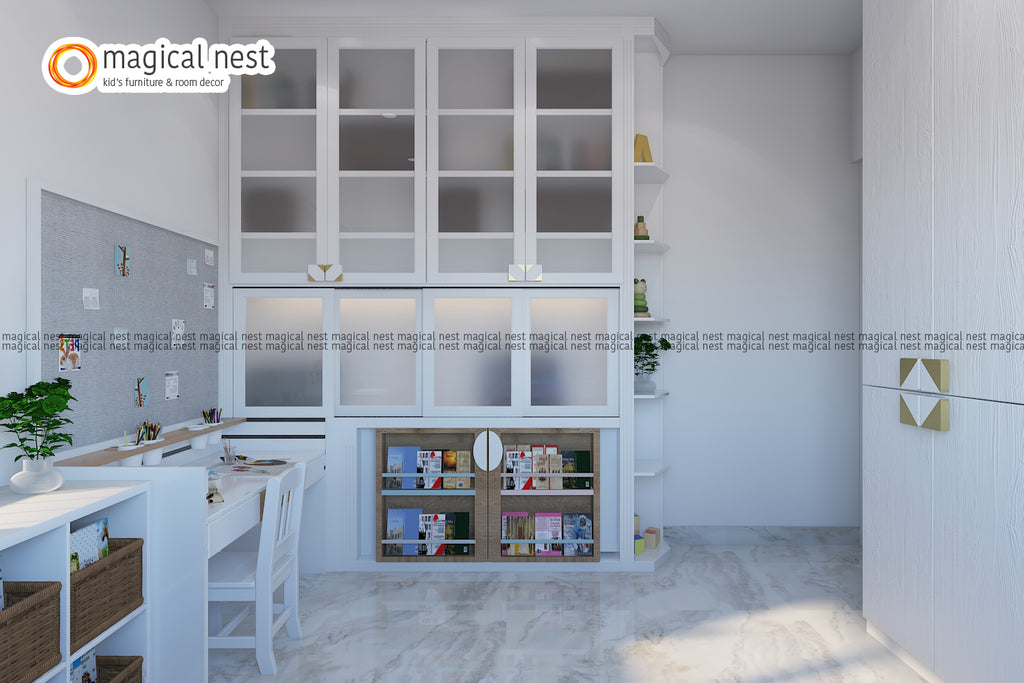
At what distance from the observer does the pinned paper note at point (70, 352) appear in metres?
2.45

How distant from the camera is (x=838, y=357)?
14.2ft

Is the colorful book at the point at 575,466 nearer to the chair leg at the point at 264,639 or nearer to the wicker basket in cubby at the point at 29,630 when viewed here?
the chair leg at the point at 264,639

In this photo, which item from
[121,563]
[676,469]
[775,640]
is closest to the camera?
[121,563]

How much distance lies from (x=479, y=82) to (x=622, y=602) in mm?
2729

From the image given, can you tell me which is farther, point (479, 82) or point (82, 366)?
point (479, 82)

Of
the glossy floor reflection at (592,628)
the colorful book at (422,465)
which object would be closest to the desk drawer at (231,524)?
the glossy floor reflection at (592,628)

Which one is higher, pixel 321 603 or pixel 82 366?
pixel 82 366

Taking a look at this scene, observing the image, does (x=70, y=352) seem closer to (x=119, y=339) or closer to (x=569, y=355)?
(x=119, y=339)

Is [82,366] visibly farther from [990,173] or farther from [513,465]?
[990,173]

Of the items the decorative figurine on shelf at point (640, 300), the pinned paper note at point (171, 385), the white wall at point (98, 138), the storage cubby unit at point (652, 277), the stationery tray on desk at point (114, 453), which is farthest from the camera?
the storage cubby unit at point (652, 277)

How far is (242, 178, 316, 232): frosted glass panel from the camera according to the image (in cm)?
377

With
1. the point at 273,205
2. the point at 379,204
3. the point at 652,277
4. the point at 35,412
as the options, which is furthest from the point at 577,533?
the point at 35,412

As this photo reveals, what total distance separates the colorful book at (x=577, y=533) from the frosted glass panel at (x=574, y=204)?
5.09 ft

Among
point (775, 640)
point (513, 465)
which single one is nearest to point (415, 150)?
point (513, 465)
